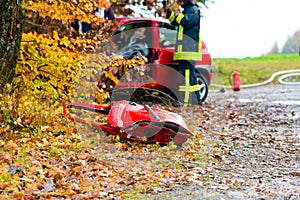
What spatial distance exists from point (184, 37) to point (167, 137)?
369 centimetres

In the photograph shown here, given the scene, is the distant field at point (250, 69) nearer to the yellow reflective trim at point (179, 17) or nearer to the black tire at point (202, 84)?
the black tire at point (202, 84)

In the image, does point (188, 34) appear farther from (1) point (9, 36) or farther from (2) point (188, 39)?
(1) point (9, 36)

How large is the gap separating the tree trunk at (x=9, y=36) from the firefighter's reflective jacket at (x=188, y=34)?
3802 millimetres

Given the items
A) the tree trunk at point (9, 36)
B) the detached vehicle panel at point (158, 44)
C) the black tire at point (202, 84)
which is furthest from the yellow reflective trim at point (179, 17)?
the tree trunk at point (9, 36)

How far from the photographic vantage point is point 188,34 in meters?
9.59

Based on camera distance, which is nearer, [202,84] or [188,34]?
[188,34]

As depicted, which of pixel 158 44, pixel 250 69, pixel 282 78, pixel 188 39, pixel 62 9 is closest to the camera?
pixel 62 9

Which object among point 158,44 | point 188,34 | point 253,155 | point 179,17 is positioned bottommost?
point 253,155

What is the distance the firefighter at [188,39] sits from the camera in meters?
9.52

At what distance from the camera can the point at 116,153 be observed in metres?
5.97

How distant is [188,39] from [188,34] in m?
0.09

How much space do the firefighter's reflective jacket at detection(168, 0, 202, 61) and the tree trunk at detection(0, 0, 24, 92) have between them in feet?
12.5

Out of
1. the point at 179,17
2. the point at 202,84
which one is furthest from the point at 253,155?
the point at 202,84

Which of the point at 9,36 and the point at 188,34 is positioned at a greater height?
the point at 188,34
